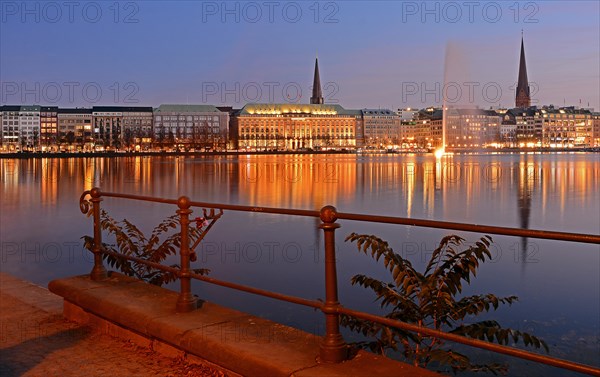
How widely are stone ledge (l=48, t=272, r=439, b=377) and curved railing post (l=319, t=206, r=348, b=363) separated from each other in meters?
0.08

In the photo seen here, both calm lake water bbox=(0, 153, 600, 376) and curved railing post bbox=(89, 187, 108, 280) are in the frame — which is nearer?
curved railing post bbox=(89, 187, 108, 280)

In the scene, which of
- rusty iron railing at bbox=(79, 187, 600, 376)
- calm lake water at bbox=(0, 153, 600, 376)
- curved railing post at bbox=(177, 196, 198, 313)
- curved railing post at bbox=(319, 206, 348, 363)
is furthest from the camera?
calm lake water at bbox=(0, 153, 600, 376)

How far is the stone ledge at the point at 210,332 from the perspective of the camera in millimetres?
4439

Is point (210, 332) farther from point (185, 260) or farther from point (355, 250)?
point (355, 250)

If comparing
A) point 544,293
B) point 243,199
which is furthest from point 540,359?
point 243,199

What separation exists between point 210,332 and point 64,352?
59.9 inches

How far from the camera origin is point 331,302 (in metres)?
4.40

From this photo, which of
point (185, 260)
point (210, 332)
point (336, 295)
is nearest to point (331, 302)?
point (336, 295)

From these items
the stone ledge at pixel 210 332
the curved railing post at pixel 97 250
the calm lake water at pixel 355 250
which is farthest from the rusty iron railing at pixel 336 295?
the calm lake water at pixel 355 250

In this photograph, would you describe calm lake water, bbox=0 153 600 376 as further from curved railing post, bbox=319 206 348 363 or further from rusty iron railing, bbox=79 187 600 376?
curved railing post, bbox=319 206 348 363

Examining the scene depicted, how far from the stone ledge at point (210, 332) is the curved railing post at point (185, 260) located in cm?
9

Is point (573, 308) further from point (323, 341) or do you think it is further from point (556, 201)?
point (556, 201)

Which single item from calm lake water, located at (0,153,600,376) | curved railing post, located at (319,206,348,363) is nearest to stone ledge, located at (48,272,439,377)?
curved railing post, located at (319,206,348,363)

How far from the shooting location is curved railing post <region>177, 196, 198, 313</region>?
18.5ft
